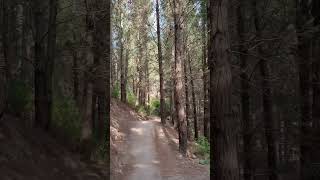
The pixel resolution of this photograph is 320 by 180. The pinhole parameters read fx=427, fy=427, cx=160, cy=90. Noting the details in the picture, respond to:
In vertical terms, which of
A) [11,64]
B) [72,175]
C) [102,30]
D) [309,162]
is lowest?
[72,175]

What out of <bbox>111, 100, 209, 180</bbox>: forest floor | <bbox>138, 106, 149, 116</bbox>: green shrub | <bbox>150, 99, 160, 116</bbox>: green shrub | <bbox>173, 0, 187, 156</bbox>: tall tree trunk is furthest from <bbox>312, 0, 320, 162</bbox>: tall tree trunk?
<bbox>150, 99, 160, 116</bbox>: green shrub

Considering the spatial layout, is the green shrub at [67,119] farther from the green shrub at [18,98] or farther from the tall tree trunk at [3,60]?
the tall tree trunk at [3,60]

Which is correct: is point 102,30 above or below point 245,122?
above

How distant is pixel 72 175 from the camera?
13.0m

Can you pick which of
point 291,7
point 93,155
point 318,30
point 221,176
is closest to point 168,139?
point 93,155

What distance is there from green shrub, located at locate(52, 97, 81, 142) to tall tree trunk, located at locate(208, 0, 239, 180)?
920cm

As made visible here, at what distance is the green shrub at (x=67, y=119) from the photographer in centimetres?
1467

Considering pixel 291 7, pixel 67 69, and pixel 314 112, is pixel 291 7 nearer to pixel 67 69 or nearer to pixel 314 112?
pixel 314 112

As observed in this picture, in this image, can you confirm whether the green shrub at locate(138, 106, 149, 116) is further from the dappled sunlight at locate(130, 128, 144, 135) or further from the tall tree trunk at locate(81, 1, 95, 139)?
the tall tree trunk at locate(81, 1, 95, 139)

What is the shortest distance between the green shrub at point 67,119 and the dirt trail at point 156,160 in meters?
2.41

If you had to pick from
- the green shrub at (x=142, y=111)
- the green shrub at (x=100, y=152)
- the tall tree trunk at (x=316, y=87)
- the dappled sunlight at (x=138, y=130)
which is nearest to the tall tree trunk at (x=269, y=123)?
the tall tree trunk at (x=316, y=87)

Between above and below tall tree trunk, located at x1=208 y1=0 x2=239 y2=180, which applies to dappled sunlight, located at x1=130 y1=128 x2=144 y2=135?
below

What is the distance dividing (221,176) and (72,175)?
7.98 meters

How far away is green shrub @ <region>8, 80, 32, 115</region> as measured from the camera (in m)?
12.4
